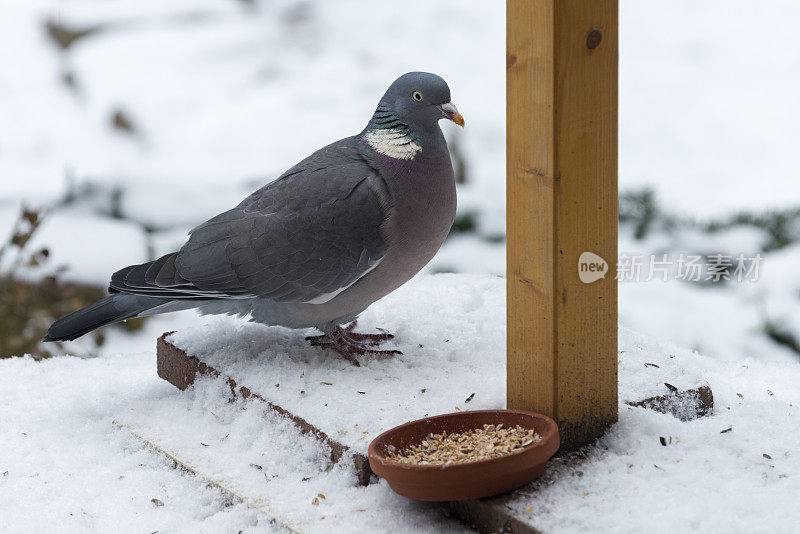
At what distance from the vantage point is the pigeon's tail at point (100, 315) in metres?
2.40

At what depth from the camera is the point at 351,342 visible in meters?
2.55

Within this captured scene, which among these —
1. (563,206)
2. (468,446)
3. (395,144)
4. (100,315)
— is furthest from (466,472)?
(100,315)

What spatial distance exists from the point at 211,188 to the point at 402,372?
2956mm

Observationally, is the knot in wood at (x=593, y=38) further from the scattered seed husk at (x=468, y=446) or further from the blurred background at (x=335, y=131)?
the blurred background at (x=335, y=131)

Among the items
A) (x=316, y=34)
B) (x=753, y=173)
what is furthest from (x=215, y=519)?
(x=316, y=34)

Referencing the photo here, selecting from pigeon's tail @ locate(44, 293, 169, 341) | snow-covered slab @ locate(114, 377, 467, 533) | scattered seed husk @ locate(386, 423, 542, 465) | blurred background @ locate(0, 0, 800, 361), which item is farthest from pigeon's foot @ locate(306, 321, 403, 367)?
blurred background @ locate(0, 0, 800, 361)

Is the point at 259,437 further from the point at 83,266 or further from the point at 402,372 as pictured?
the point at 83,266

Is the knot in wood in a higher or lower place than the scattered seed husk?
higher

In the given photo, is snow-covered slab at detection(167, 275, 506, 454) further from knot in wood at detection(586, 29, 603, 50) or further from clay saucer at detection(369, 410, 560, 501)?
knot in wood at detection(586, 29, 603, 50)

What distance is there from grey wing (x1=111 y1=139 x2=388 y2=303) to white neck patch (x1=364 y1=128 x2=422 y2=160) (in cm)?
6

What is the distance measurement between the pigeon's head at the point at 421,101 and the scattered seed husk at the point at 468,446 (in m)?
0.87

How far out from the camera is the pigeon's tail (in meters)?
2.40

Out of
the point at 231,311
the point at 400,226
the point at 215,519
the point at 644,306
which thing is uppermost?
the point at 400,226

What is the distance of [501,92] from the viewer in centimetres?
606
